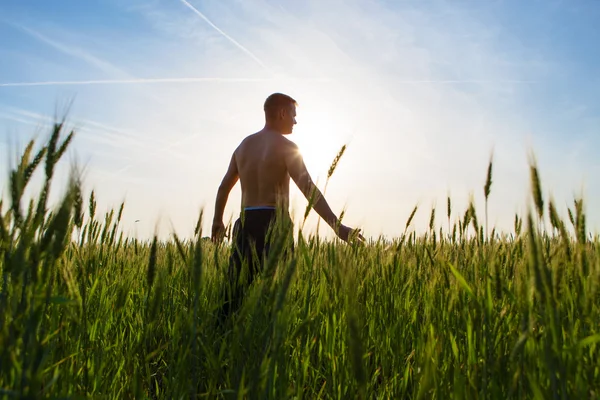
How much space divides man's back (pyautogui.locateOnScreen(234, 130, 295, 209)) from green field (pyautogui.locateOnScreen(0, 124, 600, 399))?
134 centimetres

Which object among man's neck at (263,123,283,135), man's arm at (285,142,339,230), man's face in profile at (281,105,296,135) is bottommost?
man's arm at (285,142,339,230)

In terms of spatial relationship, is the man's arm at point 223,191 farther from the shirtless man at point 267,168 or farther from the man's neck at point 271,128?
the man's neck at point 271,128

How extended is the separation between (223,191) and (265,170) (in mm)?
881

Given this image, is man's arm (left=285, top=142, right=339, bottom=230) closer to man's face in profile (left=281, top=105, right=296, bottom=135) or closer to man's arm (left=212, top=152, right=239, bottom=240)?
man's face in profile (left=281, top=105, right=296, bottom=135)

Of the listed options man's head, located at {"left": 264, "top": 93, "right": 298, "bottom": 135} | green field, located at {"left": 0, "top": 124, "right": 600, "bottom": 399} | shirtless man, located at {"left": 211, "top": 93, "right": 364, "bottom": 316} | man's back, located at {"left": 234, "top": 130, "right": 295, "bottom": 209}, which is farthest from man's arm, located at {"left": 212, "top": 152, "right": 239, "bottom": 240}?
green field, located at {"left": 0, "top": 124, "right": 600, "bottom": 399}

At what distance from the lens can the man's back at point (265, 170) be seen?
418cm

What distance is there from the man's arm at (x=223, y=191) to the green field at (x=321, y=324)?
195cm

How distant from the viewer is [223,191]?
4.89 metres

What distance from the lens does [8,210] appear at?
3.83 feet

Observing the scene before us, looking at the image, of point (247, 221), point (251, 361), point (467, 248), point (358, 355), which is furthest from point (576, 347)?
point (247, 221)

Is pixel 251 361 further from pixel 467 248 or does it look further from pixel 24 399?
pixel 467 248

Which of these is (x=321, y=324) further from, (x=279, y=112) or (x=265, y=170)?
(x=279, y=112)

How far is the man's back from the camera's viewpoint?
4180 mm

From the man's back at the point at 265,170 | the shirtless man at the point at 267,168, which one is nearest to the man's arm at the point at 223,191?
the shirtless man at the point at 267,168
